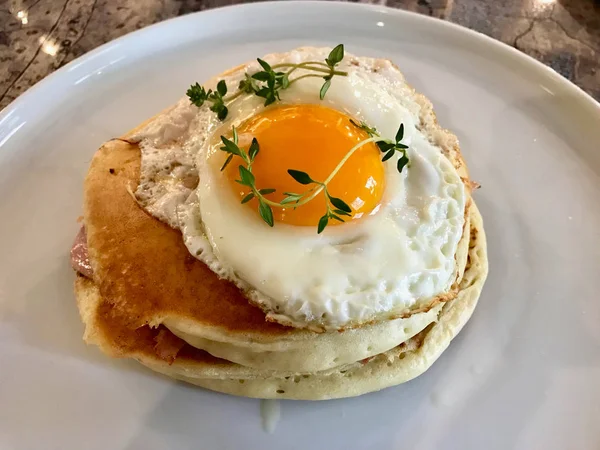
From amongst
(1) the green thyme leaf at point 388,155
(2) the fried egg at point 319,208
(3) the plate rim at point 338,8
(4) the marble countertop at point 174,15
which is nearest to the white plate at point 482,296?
(3) the plate rim at point 338,8

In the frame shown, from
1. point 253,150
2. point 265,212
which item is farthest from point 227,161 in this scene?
point 265,212

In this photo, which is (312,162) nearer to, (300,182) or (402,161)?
(300,182)

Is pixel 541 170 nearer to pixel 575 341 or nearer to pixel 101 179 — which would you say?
pixel 575 341

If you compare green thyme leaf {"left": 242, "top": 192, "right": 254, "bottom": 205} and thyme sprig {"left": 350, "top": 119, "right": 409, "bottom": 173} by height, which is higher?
thyme sprig {"left": 350, "top": 119, "right": 409, "bottom": 173}

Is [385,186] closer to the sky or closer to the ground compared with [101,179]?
closer to the sky

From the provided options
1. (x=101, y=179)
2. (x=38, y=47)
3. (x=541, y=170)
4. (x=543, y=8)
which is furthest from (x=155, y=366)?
(x=543, y=8)

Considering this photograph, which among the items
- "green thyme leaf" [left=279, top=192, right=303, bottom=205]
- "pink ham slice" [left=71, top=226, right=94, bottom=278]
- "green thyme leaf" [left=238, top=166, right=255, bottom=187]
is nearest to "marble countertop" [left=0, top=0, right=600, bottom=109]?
"pink ham slice" [left=71, top=226, right=94, bottom=278]

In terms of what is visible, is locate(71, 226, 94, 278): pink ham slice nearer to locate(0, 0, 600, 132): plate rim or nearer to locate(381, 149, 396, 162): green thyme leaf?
locate(0, 0, 600, 132): plate rim
